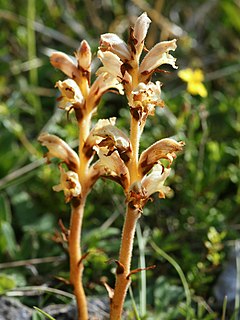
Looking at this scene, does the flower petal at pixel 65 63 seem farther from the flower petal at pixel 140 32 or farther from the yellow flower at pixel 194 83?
the yellow flower at pixel 194 83

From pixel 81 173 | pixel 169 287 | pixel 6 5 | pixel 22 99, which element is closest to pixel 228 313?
pixel 169 287

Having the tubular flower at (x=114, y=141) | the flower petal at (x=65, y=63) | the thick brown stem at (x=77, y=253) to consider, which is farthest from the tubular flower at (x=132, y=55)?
the thick brown stem at (x=77, y=253)

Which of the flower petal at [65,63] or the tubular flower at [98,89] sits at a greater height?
the flower petal at [65,63]

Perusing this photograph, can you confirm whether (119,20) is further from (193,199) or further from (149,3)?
(193,199)

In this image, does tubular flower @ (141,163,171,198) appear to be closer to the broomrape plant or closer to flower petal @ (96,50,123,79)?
the broomrape plant

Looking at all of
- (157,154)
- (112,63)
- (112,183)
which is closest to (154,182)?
(157,154)

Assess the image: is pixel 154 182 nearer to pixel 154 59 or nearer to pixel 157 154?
pixel 157 154
